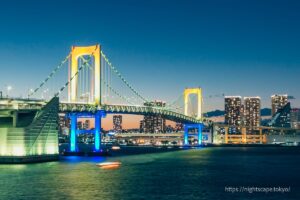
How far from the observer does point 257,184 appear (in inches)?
1549

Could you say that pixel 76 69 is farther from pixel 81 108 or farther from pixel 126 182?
pixel 126 182

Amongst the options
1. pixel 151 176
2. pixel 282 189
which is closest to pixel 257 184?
pixel 282 189

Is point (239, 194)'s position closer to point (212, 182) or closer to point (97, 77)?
point (212, 182)

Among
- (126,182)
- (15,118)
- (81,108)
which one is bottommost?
(126,182)

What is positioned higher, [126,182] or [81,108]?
[81,108]

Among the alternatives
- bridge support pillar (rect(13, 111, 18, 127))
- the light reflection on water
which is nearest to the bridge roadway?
bridge support pillar (rect(13, 111, 18, 127))

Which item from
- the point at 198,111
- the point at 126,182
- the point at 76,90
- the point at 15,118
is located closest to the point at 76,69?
the point at 76,90

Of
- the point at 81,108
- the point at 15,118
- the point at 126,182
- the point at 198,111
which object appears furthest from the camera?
the point at 198,111

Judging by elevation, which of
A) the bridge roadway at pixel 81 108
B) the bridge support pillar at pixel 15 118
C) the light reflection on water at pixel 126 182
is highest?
the bridge roadway at pixel 81 108

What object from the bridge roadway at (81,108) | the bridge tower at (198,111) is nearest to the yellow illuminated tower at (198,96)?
the bridge tower at (198,111)

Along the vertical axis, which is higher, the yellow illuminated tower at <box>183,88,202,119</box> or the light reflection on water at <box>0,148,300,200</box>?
the yellow illuminated tower at <box>183,88,202,119</box>

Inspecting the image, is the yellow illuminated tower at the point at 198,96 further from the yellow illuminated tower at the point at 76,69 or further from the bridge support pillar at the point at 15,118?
the bridge support pillar at the point at 15,118

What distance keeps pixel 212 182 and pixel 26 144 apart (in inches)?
855

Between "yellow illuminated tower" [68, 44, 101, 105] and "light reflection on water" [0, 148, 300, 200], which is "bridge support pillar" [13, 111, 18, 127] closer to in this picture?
"light reflection on water" [0, 148, 300, 200]
